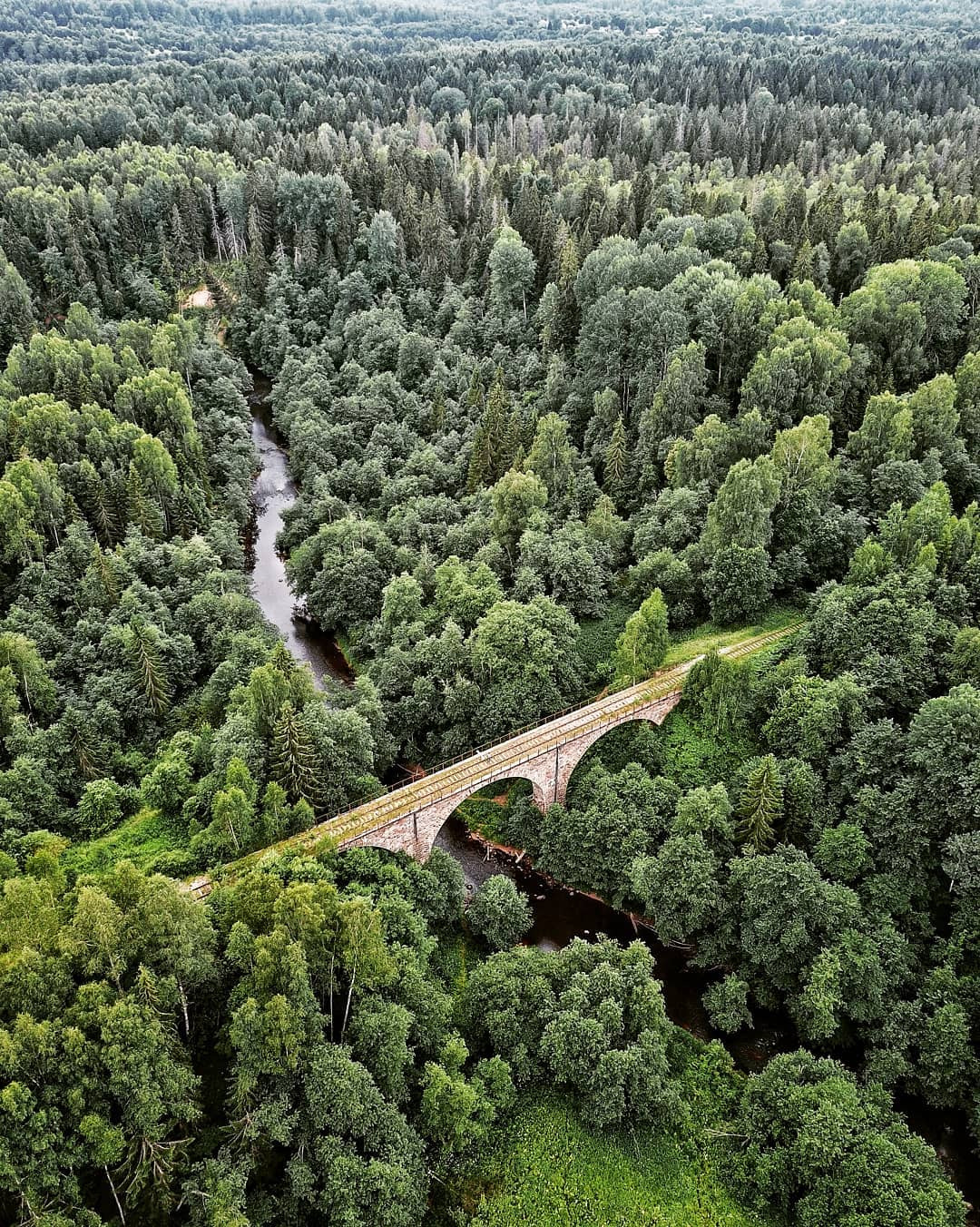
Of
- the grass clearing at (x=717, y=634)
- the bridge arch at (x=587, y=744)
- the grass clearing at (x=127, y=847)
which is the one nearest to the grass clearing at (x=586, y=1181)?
the bridge arch at (x=587, y=744)

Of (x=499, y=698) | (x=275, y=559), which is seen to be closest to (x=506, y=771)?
(x=499, y=698)

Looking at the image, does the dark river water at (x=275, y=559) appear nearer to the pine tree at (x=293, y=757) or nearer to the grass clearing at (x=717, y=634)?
the pine tree at (x=293, y=757)

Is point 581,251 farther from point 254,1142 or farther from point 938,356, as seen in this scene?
point 254,1142

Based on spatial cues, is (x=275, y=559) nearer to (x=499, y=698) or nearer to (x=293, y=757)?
(x=499, y=698)

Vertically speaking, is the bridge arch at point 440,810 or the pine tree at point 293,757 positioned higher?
the pine tree at point 293,757

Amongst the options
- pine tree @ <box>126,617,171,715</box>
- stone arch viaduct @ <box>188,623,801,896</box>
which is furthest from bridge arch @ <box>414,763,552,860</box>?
pine tree @ <box>126,617,171,715</box>

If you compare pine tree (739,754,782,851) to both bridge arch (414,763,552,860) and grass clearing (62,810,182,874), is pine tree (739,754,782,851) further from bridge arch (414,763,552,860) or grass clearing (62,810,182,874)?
grass clearing (62,810,182,874)
